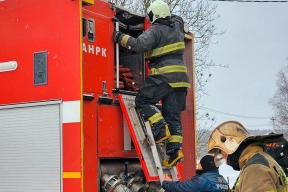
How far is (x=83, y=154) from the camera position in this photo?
4.14 m

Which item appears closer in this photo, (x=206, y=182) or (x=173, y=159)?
(x=206, y=182)

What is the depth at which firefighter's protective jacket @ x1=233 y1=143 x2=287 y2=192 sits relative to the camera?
8.48ft

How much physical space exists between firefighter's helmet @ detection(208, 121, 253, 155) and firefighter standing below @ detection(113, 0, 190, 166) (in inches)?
57.5

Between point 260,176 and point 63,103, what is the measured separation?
2130mm

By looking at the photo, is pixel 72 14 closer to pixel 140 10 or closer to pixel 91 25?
pixel 91 25

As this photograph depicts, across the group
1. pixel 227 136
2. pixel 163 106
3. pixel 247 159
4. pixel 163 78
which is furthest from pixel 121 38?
pixel 247 159

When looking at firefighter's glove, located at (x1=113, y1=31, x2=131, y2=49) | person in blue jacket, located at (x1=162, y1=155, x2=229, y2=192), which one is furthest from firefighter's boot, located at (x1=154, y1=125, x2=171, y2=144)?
firefighter's glove, located at (x1=113, y1=31, x2=131, y2=49)

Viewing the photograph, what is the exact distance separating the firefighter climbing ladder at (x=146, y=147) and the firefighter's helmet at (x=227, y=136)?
1.44 metres

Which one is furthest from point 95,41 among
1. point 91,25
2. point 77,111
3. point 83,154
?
point 83,154

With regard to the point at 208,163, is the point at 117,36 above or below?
above

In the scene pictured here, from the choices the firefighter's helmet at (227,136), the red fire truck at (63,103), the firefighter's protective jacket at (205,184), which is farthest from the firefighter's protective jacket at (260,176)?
the red fire truck at (63,103)

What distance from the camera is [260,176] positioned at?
2607 millimetres

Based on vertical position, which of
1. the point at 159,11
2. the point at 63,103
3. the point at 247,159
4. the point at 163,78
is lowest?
the point at 247,159

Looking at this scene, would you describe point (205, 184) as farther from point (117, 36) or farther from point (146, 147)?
point (117, 36)
